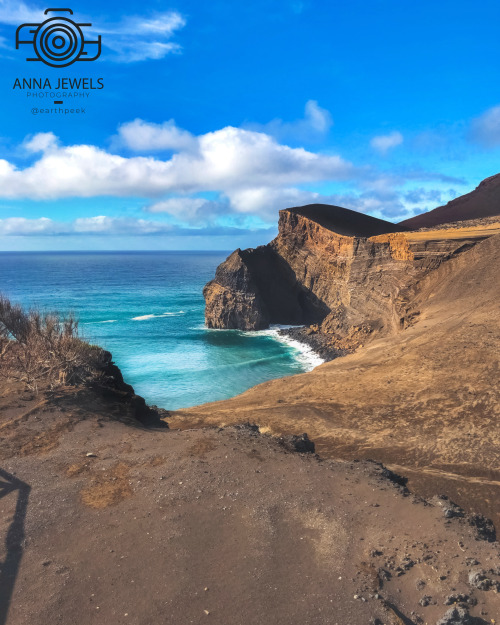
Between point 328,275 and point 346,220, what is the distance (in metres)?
16.7

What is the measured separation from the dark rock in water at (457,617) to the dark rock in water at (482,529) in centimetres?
227

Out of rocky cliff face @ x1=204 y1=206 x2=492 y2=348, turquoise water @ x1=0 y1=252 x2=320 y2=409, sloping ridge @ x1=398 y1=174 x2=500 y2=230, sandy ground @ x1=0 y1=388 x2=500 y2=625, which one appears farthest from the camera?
sloping ridge @ x1=398 y1=174 x2=500 y2=230

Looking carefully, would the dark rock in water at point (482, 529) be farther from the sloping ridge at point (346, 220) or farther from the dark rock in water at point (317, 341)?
the sloping ridge at point (346, 220)

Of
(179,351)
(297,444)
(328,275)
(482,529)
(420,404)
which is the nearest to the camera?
(482,529)

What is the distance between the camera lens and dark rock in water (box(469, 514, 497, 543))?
776cm

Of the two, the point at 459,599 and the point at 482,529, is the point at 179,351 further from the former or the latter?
the point at 459,599

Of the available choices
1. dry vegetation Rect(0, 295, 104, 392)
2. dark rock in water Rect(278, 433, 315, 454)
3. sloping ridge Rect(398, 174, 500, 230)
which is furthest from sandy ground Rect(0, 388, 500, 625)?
sloping ridge Rect(398, 174, 500, 230)

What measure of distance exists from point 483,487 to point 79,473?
1109 cm

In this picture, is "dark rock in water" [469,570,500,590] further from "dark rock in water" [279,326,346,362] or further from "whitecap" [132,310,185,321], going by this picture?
"whitecap" [132,310,185,321]

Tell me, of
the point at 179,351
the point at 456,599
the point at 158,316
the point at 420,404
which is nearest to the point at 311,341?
the point at 179,351

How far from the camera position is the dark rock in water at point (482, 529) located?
7758 millimetres

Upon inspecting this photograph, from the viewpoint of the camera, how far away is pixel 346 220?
62.6 meters

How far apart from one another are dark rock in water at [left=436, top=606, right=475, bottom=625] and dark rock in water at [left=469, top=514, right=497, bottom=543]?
2273 millimetres

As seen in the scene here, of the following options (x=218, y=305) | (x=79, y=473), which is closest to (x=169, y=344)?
(x=218, y=305)
